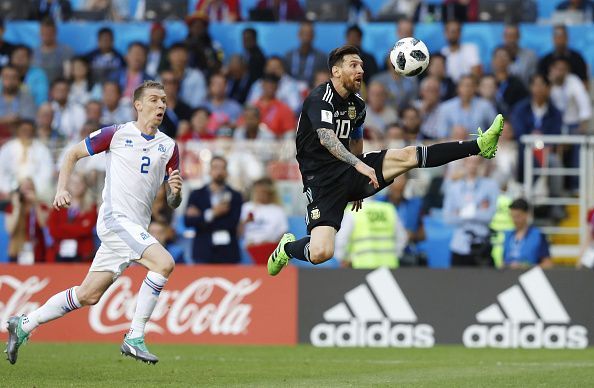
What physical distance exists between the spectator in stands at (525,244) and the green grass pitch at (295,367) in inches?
65.7

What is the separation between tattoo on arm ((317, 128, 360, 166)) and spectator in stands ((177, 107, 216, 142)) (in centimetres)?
752

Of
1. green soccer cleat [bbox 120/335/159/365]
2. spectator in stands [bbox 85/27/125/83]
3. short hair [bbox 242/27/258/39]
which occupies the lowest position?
green soccer cleat [bbox 120/335/159/365]

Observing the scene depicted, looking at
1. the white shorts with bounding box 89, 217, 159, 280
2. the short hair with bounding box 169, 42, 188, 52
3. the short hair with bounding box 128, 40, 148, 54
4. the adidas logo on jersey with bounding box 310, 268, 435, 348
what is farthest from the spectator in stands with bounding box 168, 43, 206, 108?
the white shorts with bounding box 89, 217, 159, 280

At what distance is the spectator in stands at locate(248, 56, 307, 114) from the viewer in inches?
797

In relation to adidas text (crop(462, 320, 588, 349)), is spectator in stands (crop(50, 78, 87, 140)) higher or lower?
higher

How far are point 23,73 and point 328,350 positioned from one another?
8804 mm

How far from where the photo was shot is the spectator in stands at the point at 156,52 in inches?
826

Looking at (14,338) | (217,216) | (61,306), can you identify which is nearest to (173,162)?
(61,306)

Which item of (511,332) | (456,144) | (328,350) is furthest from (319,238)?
(511,332)

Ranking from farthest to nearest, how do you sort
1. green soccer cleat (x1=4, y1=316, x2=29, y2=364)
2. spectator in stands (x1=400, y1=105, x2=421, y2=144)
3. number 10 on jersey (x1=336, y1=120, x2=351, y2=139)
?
spectator in stands (x1=400, y1=105, x2=421, y2=144), number 10 on jersey (x1=336, y1=120, x2=351, y2=139), green soccer cleat (x1=4, y1=316, x2=29, y2=364)

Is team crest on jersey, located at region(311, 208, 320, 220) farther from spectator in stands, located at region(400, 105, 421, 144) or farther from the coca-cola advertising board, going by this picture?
spectator in stands, located at region(400, 105, 421, 144)

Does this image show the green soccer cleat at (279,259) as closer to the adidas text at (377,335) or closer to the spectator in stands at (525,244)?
the adidas text at (377,335)

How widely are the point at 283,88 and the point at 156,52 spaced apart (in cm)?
247

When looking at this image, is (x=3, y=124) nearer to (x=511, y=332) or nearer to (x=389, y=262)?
(x=389, y=262)
